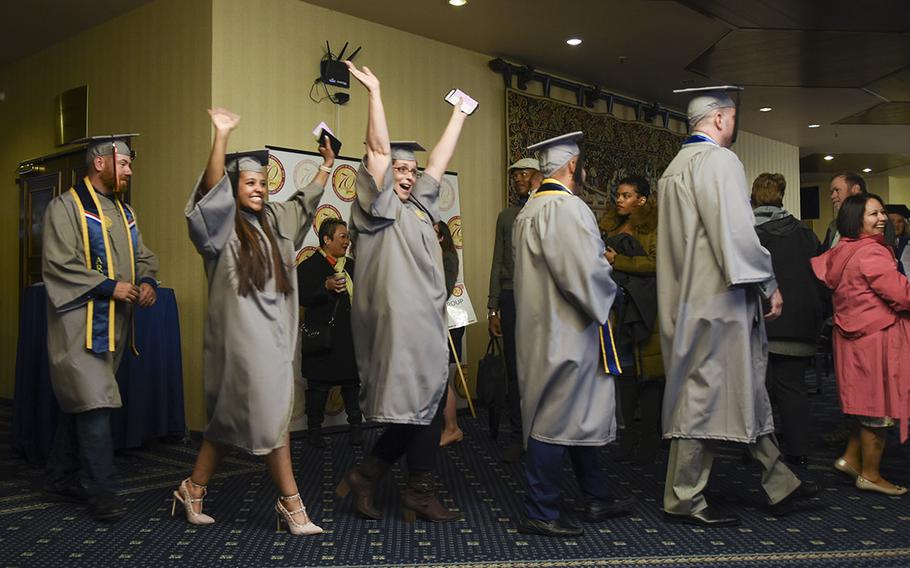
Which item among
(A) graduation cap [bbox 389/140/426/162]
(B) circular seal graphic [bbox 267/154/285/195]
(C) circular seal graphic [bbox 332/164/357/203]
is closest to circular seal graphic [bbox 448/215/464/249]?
(C) circular seal graphic [bbox 332/164/357/203]

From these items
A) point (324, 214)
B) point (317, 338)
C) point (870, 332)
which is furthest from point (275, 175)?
point (870, 332)

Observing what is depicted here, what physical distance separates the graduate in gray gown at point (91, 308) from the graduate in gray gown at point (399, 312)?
97cm

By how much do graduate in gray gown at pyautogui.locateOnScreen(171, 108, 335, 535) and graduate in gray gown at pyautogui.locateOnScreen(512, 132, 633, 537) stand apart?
812 millimetres

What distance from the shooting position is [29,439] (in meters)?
4.34

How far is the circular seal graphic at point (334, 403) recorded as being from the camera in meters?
5.38

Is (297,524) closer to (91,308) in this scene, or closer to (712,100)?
(91,308)

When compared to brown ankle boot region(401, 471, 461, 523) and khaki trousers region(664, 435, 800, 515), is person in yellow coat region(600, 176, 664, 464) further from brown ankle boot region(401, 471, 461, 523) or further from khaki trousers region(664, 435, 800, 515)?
brown ankle boot region(401, 471, 461, 523)

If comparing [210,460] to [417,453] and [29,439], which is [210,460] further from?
[29,439]

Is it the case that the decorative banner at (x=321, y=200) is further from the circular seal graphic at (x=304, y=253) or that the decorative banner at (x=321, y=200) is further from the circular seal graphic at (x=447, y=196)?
the circular seal graphic at (x=447, y=196)

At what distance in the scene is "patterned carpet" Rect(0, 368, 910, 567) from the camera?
2.72 m

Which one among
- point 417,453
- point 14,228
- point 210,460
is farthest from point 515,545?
point 14,228

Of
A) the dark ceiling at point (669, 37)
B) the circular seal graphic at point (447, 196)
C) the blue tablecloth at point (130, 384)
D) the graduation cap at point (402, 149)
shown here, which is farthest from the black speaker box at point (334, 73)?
the graduation cap at point (402, 149)

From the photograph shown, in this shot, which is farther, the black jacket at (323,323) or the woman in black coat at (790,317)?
the black jacket at (323,323)

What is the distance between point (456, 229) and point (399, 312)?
334cm
